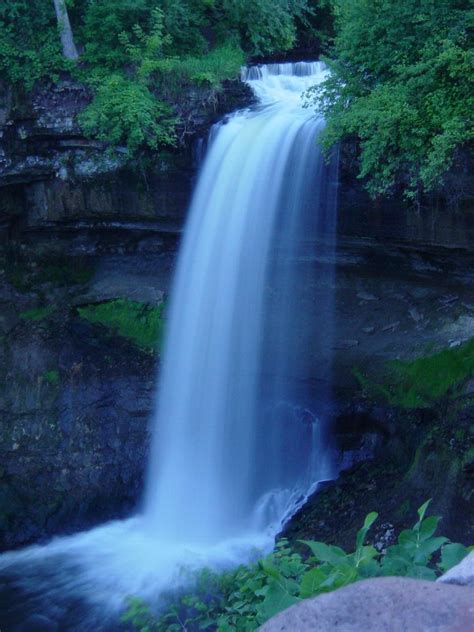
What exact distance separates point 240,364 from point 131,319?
2.14 m

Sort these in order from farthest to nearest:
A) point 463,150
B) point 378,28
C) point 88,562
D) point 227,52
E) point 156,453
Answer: point 227,52, point 156,453, point 88,562, point 378,28, point 463,150

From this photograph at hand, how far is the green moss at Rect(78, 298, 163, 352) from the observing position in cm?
1025

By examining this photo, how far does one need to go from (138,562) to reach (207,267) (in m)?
3.77

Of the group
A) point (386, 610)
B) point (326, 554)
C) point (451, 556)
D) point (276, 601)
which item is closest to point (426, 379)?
point (451, 556)

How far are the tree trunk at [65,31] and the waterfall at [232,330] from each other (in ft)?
9.04

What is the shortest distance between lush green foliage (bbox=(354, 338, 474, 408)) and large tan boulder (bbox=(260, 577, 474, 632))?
5720mm

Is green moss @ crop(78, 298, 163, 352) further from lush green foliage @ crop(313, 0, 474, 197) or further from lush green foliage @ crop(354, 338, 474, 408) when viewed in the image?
lush green foliage @ crop(313, 0, 474, 197)

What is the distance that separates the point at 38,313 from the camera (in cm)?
1073

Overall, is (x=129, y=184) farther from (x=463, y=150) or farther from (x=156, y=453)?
(x=463, y=150)

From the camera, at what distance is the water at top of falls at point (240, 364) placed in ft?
27.2

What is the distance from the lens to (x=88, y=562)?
8211mm

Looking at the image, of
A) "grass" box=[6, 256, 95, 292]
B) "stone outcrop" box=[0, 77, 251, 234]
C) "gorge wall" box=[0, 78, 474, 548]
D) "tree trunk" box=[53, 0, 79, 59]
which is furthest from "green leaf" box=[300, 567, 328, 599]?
"tree trunk" box=[53, 0, 79, 59]

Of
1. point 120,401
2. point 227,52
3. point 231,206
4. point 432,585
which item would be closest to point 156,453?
point 120,401

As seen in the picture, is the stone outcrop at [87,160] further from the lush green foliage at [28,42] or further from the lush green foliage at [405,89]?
the lush green foliage at [405,89]
